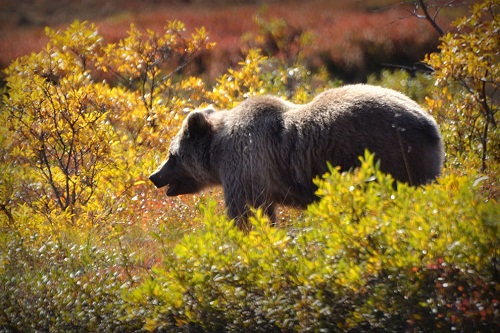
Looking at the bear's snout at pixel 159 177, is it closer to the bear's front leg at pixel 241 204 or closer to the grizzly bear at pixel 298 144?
the grizzly bear at pixel 298 144

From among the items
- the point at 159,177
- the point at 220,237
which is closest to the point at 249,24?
the point at 159,177

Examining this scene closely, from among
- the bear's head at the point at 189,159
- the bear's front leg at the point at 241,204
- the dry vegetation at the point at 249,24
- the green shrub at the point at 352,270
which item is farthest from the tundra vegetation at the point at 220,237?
the dry vegetation at the point at 249,24

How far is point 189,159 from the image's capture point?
7.68 meters

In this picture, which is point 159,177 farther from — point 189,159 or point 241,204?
point 241,204

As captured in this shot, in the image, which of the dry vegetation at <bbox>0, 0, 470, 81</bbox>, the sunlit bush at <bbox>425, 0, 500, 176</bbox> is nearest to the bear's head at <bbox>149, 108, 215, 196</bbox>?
the sunlit bush at <bbox>425, 0, 500, 176</bbox>

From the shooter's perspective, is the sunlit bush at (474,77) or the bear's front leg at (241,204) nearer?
the bear's front leg at (241,204)

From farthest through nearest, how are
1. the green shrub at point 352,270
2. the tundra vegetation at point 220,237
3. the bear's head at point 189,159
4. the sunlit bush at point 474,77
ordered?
the bear's head at point 189,159 < the sunlit bush at point 474,77 < the tundra vegetation at point 220,237 < the green shrub at point 352,270

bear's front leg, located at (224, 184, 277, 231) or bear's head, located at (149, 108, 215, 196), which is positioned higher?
bear's head, located at (149, 108, 215, 196)

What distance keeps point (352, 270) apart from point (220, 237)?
3.15 feet

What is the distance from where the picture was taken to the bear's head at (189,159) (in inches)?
294

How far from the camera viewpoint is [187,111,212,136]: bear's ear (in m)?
7.40

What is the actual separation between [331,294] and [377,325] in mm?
339

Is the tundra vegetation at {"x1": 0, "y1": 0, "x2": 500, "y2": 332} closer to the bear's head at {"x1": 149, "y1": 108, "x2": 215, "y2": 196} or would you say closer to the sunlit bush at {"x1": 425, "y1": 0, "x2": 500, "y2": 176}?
the sunlit bush at {"x1": 425, "y1": 0, "x2": 500, "y2": 176}

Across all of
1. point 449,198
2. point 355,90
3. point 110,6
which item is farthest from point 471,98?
point 110,6
